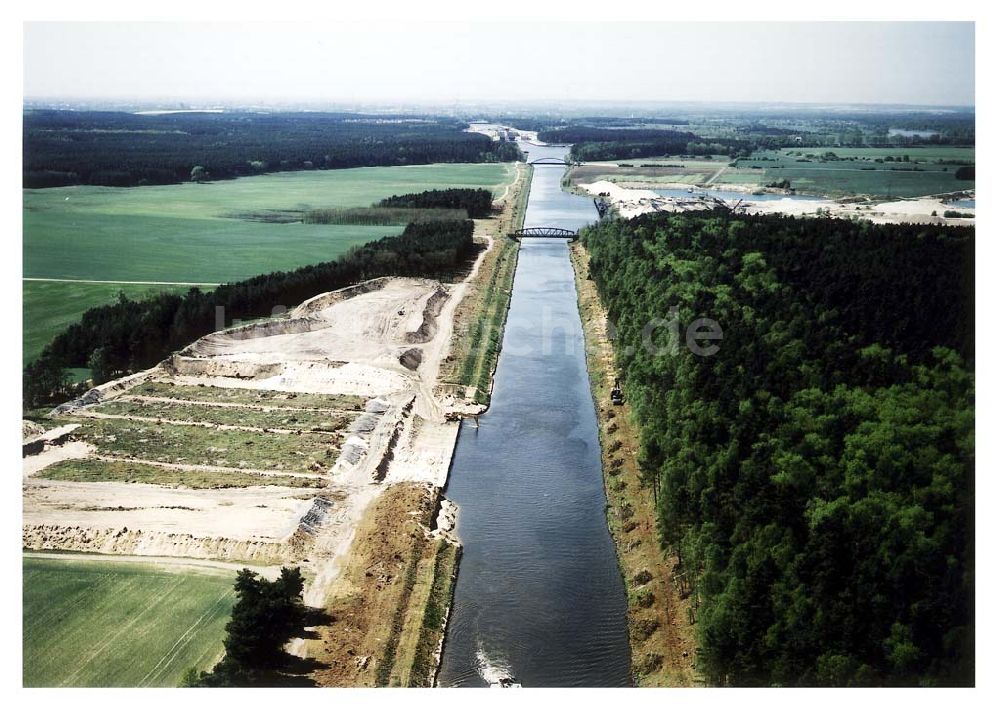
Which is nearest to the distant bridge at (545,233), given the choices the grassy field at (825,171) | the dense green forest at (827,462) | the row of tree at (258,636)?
the grassy field at (825,171)

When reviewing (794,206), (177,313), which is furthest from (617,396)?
(794,206)

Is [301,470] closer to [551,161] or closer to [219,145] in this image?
[219,145]

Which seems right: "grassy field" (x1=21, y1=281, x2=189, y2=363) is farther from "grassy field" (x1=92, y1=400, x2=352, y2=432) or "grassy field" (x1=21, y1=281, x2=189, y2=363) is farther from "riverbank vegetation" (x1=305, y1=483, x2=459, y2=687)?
"riverbank vegetation" (x1=305, y1=483, x2=459, y2=687)

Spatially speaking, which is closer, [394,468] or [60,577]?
[60,577]

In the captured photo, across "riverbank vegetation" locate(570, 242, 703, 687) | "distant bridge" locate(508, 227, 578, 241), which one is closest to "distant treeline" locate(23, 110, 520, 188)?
"distant bridge" locate(508, 227, 578, 241)

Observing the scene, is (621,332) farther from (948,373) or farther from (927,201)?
(948,373)

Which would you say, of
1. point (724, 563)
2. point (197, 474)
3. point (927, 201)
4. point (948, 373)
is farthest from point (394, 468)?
point (927, 201)

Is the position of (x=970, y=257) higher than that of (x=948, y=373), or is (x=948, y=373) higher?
(x=970, y=257)

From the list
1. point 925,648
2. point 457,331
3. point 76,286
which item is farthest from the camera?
point 457,331
